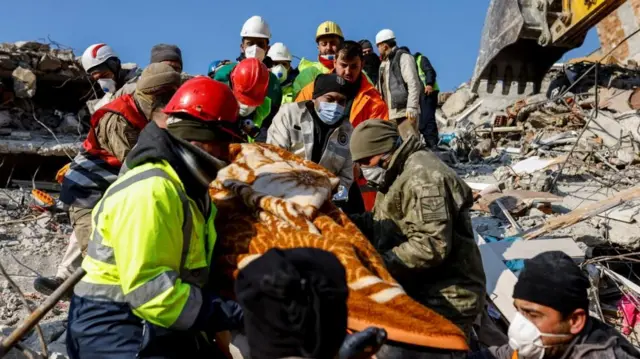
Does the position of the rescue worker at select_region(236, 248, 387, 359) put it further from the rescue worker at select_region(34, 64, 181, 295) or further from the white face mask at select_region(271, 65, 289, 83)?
the white face mask at select_region(271, 65, 289, 83)

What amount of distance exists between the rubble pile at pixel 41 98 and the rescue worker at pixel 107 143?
3568 millimetres

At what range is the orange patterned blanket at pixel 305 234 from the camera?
225 cm

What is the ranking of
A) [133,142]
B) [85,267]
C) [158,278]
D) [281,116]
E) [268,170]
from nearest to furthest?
[158,278]
[85,267]
[268,170]
[133,142]
[281,116]

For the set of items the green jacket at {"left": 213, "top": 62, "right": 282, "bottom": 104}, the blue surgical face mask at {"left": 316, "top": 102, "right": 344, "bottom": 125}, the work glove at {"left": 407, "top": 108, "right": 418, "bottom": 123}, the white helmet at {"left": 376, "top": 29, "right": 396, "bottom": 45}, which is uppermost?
the white helmet at {"left": 376, "top": 29, "right": 396, "bottom": 45}

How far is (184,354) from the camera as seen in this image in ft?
7.10

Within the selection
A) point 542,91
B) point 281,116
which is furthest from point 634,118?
point 281,116

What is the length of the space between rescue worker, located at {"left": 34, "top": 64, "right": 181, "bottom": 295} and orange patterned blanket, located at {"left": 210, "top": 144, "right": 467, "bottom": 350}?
62 centimetres

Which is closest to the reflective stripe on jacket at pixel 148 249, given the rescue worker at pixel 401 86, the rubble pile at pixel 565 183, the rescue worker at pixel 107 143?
the rescue worker at pixel 107 143

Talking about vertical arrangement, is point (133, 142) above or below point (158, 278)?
above

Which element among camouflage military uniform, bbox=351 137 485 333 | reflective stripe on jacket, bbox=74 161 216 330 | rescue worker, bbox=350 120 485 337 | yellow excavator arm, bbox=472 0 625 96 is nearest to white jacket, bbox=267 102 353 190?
rescue worker, bbox=350 120 485 337

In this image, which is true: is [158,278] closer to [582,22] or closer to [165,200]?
[165,200]

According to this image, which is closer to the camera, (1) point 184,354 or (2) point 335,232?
(1) point 184,354

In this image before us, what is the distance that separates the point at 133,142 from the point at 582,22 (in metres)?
7.51

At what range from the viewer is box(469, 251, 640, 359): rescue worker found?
232 cm
